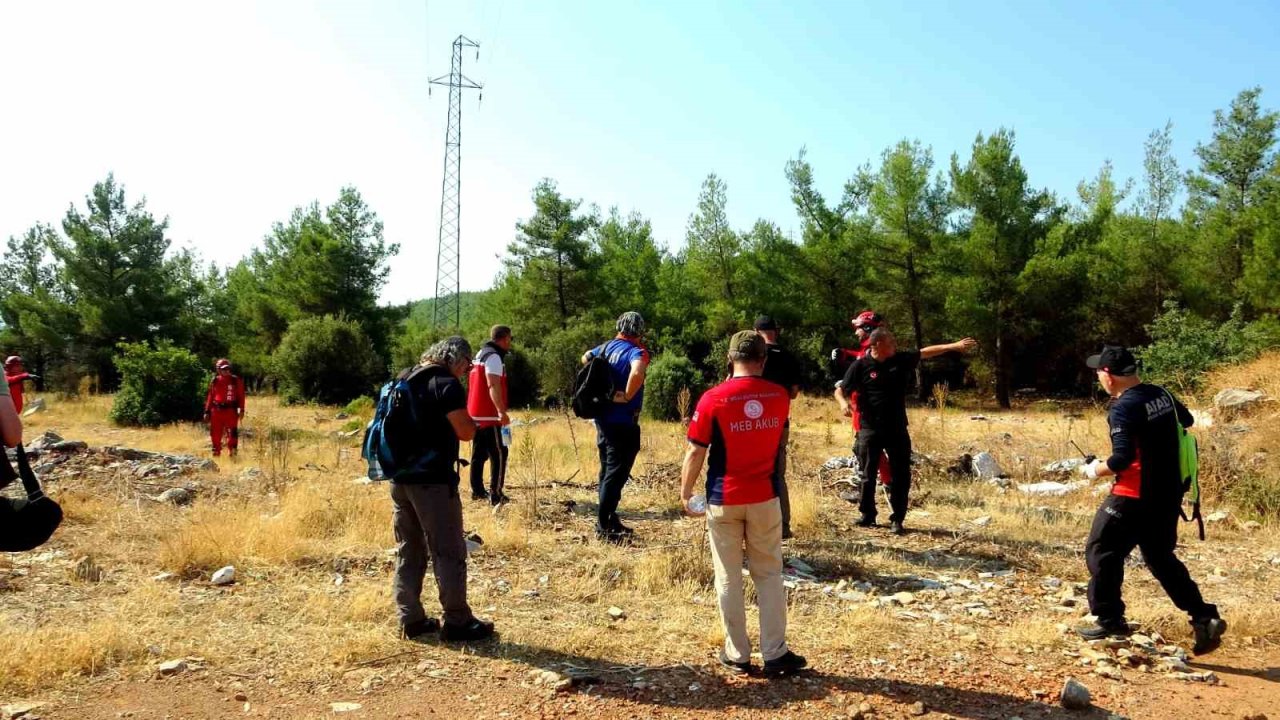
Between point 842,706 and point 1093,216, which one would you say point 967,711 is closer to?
point 842,706

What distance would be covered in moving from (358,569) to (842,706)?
3.80 m

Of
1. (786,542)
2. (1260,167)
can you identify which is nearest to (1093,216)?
(1260,167)

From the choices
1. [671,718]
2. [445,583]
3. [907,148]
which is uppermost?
[907,148]

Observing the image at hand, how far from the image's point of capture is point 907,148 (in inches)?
1152

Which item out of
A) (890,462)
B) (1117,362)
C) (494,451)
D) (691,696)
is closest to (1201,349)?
(890,462)

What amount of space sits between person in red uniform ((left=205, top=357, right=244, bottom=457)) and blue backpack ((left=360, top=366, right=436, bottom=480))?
9.16m

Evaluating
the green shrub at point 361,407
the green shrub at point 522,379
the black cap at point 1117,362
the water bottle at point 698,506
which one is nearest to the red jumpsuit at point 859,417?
the black cap at point 1117,362

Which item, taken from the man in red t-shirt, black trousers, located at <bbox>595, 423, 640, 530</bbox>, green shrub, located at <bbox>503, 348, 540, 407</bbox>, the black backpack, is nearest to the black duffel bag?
the man in red t-shirt

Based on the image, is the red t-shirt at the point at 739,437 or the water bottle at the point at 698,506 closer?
the red t-shirt at the point at 739,437

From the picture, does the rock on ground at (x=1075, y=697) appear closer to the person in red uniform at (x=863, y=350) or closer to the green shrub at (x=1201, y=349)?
the person in red uniform at (x=863, y=350)

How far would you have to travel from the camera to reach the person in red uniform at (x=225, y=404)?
12.4 m

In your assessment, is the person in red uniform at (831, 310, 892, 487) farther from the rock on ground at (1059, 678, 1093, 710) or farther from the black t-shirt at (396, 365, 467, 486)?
the black t-shirt at (396, 365, 467, 486)

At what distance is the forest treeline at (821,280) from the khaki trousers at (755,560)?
18602 millimetres

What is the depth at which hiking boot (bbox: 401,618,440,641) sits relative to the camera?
4.55m
